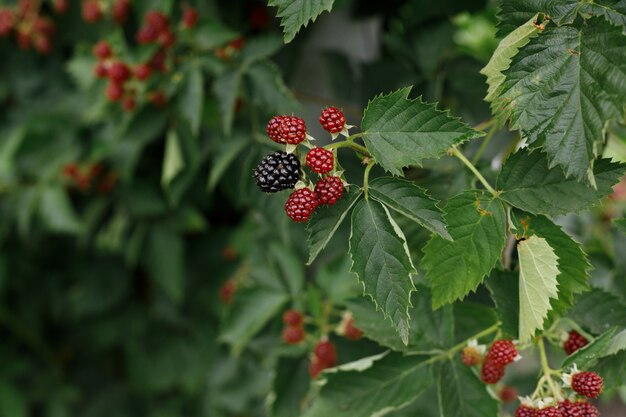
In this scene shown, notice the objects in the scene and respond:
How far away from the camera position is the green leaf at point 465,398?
919 mm

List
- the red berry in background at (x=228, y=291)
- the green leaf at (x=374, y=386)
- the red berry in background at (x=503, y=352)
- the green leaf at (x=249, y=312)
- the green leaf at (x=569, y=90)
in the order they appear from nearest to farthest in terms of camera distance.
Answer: the green leaf at (x=569, y=90) < the red berry in background at (x=503, y=352) < the green leaf at (x=374, y=386) < the green leaf at (x=249, y=312) < the red berry in background at (x=228, y=291)

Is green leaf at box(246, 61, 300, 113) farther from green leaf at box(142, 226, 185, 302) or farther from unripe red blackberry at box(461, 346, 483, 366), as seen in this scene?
green leaf at box(142, 226, 185, 302)

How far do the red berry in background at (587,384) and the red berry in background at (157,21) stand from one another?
1.18 meters

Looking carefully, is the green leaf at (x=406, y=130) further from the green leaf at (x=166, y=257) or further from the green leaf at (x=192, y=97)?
Result: the green leaf at (x=166, y=257)

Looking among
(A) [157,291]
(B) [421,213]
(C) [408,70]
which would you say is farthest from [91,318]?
(B) [421,213]

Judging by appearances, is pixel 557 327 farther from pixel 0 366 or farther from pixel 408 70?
pixel 0 366

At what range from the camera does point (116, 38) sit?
171 cm

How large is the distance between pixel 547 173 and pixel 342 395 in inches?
17.4

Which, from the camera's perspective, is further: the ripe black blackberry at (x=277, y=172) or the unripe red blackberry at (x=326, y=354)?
the unripe red blackberry at (x=326, y=354)

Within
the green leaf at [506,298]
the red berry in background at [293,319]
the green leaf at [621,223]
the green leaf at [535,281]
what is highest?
the green leaf at [621,223]

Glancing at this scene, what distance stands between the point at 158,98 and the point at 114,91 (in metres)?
0.11

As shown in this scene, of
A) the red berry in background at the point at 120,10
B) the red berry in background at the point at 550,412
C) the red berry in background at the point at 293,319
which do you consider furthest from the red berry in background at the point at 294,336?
the red berry in background at the point at 120,10

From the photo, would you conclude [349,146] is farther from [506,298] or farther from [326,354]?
[326,354]

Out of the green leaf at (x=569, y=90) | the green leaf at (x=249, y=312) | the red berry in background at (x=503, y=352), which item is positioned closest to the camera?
the green leaf at (x=569, y=90)
